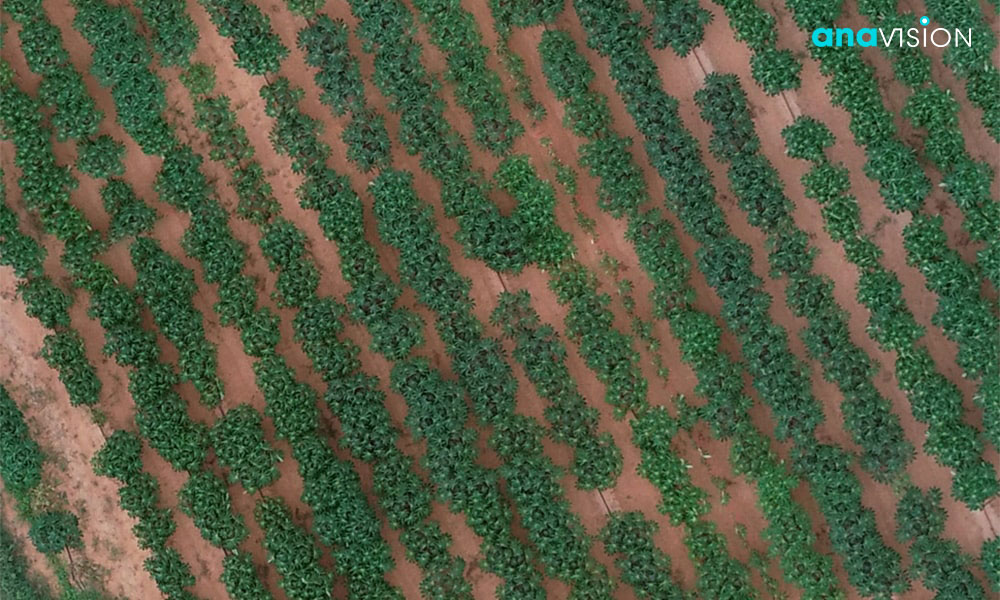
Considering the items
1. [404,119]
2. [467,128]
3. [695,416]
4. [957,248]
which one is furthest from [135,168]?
[957,248]

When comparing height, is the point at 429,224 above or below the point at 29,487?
above

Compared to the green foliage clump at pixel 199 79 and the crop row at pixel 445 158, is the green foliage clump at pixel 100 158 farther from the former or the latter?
the crop row at pixel 445 158

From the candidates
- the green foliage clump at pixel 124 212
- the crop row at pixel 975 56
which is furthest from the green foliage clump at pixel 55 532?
the crop row at pixel 975 56

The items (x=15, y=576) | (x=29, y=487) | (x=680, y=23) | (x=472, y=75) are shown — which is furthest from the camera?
(x=29, y=487)

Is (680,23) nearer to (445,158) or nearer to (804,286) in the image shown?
(445,158)

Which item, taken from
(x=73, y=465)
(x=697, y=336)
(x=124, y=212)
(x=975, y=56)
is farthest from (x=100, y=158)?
(x=975, y=56)

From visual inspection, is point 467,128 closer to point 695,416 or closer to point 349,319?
point 349,319
